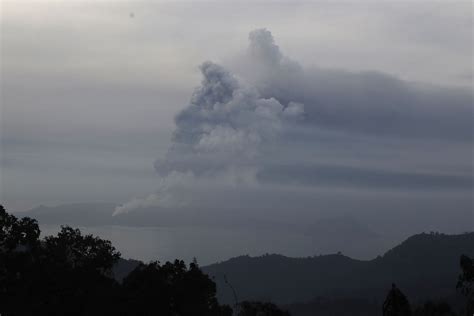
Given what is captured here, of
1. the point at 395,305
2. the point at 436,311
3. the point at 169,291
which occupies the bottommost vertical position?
the point at 436,311

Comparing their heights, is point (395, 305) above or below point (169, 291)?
below

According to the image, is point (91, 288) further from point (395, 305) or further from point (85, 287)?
point (395, 305)

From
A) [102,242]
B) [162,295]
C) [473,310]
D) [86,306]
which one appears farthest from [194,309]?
[473,310]

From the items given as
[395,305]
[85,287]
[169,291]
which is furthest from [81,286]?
[395,305]

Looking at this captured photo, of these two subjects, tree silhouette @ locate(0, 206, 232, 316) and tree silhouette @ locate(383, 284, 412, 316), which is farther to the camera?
tree silhouette @ locate(0, 206, 232, 316)

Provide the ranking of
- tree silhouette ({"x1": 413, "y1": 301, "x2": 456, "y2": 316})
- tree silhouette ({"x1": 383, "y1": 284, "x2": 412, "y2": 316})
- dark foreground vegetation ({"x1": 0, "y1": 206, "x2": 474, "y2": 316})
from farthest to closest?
1. tree silhouette ({"x1": 413, "y1": 301, "x2": 456, "y2": 316})
2. dark foreground vegetation ({"x1": 0, "y1": 206, "x2": 474, "y2": 316})
3. tree silhouette ({"x1": 383, "y1": 284, "x2": 412, "y2": 316})

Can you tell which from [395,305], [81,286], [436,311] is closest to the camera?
[395,305]

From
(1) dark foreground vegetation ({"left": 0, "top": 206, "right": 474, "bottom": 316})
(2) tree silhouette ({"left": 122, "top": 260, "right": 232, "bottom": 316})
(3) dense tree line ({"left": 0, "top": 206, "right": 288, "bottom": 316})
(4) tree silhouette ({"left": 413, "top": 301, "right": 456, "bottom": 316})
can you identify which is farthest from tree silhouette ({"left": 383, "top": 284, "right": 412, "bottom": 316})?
(4) tree silhouette ({"left": 413, "top": 301, "right": 456, "bottom": 316})

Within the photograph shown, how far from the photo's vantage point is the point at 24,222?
85625mm

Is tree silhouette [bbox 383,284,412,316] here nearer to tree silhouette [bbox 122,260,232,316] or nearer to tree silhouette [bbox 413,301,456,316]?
tree silhouette [bbox 122,260,232,316]

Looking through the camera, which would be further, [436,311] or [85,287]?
[436,311]

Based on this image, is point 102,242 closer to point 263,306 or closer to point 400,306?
point 263,306

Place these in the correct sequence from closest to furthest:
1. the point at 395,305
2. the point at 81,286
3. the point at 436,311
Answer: the point at 395,305 < the point at 81,286 < the point at 436,311

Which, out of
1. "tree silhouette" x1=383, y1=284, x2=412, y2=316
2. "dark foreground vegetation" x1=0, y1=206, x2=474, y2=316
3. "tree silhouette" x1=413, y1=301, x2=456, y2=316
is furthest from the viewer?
"tree silhouette" x1=413, y1=301, x2=456, y2=316
